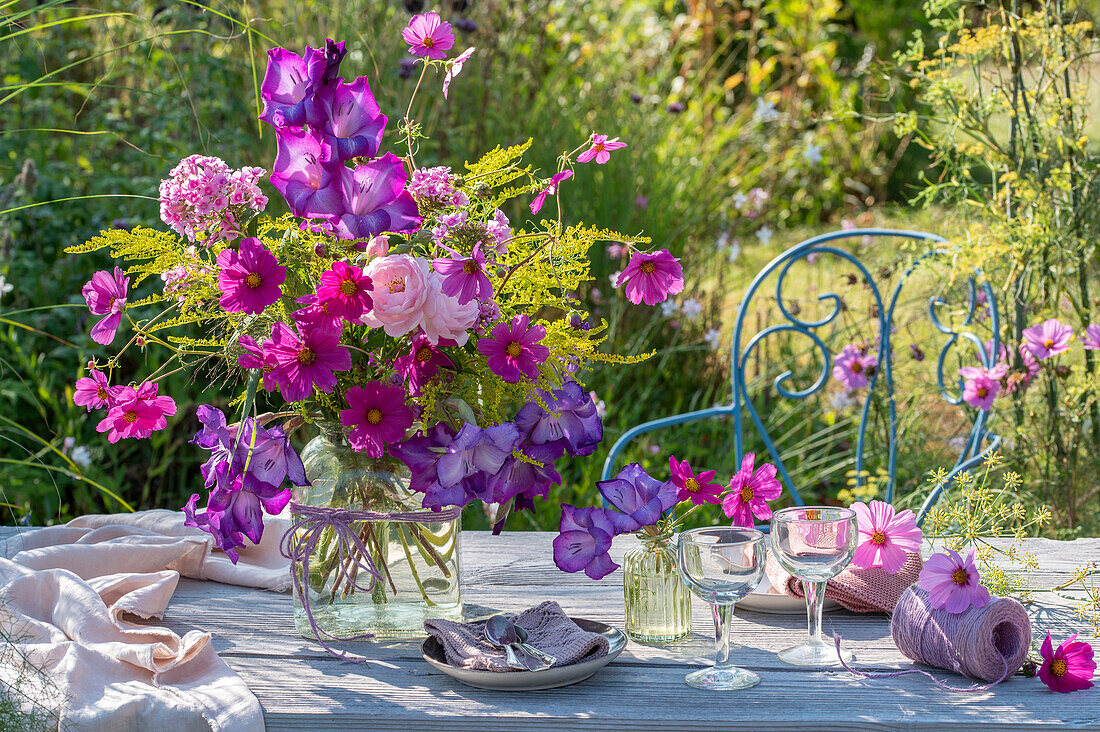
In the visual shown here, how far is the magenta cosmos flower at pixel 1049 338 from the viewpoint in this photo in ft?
6.84

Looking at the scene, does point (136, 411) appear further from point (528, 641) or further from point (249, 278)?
point (528, 641)

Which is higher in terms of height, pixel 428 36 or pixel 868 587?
pixel 428 36

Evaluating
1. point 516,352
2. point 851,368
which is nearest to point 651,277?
point 516,352

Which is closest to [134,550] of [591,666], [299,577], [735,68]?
[299,577]

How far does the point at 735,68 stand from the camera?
7.32 metres

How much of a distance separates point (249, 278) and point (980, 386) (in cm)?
164

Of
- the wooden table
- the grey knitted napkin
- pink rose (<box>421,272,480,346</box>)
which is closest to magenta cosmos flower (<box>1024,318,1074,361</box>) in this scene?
the wooden table

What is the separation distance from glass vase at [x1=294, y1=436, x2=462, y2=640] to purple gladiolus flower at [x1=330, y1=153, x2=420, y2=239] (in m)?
0.27

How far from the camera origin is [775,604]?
1329 millimetres

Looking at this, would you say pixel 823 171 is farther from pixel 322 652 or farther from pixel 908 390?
pixel 322 652

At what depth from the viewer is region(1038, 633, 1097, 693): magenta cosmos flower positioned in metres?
1.08

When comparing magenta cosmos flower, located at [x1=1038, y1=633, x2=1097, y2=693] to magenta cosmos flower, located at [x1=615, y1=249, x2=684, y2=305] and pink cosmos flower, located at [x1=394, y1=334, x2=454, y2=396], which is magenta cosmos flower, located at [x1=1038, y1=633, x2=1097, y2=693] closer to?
magenta cosmos flower, located at [x1=615, y1=249, x2=684, y2=305]

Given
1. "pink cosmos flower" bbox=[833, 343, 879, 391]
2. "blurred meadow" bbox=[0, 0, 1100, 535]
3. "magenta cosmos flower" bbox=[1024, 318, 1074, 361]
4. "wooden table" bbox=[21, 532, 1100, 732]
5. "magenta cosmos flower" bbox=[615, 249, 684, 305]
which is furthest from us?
"blurred meadow" bbox=[0, 0, 1100, 535]

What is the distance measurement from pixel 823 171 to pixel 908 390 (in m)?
3.83
